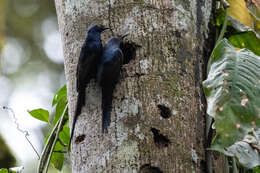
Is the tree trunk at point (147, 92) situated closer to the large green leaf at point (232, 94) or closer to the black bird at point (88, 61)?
the black bird at point (88, 61)

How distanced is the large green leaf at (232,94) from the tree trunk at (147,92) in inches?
6.3

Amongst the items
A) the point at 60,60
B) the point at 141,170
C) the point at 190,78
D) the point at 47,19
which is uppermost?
the point at 190,78

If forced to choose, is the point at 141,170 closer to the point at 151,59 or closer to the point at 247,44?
the point at 151,59

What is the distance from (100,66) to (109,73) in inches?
2.7

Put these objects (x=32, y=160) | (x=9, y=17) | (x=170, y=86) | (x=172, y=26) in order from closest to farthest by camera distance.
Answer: (x=170, y=86)
(x=172, y=26)
(x=32, y=160)
(x=9, y=17)

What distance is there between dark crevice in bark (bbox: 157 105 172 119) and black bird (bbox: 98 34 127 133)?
0.72 ft

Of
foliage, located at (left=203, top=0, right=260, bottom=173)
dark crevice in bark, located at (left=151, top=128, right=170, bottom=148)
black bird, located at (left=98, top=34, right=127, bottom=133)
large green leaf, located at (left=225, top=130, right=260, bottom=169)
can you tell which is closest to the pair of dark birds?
black bird, located at (left=98, top=34, right=127, bottom=133)

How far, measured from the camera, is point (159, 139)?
68.4 inches

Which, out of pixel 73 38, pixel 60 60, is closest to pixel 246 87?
pixel 73 38

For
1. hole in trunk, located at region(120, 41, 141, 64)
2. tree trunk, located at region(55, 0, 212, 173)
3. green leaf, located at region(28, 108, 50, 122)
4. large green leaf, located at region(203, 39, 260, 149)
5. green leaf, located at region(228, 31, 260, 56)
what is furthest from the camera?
green leaf, located at region(28, 108, 50, 122)

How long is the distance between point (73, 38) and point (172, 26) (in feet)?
1.59

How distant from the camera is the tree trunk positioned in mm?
1714

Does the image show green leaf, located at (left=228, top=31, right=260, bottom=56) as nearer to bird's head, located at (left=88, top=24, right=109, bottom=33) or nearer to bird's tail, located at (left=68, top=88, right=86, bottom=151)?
bird's head, located at (left=88, top=24, right=109, bottom=33)

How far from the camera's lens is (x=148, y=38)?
1920 millimetres
